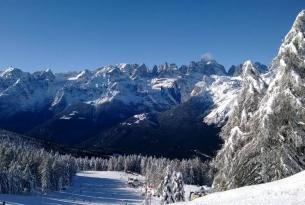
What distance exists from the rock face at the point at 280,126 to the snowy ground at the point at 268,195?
4.20m

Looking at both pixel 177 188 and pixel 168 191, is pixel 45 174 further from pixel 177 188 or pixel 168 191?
pixel 177 188

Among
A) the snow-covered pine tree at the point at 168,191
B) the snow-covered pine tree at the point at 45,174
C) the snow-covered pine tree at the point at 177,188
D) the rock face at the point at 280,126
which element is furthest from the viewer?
the snow-covered pine tree at the point at 45,174

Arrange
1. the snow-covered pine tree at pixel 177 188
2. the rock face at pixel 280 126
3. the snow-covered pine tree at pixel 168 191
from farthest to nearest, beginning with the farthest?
1. the snow-covered pine tree at pixel 168 191
2. the snow-covered pine tree at pixel 177 188
3. the rock face at pixel 280 126

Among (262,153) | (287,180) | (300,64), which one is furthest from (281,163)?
(300,64)

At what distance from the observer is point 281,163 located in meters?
38.3

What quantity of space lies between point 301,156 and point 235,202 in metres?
9.42

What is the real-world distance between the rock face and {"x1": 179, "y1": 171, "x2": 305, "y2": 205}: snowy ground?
4.20 m

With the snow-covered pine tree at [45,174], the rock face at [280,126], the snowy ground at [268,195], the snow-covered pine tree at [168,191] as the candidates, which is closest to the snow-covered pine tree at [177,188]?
the snow-covered pine tree at [168,191]

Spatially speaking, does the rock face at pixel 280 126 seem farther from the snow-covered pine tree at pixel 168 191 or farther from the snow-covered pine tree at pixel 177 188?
the snow-covered pine tree at pixel 168 191

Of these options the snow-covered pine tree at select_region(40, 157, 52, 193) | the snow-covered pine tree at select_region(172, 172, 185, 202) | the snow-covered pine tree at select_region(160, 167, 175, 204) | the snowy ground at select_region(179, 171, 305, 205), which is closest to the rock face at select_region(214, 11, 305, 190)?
the snowy ground at select_region(179, 171, 305, 205)

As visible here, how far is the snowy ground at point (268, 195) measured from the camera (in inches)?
1177

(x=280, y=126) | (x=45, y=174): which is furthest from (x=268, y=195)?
(x=45, y=174)

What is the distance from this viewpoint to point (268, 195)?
3164 centimetres

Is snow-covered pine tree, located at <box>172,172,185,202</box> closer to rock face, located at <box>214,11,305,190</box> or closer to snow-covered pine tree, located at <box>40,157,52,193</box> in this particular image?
rock face, located at <box>214,11,305,190</box>
